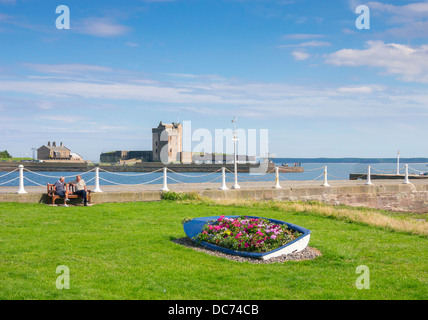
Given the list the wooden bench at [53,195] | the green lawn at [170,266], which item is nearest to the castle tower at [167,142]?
the wooden bench at [53,195]

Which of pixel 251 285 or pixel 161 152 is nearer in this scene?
pixel 251 285

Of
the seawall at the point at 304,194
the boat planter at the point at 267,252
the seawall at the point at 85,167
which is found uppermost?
the boat planter at the point at 267,252

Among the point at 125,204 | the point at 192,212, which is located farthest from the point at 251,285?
the point at 125,204

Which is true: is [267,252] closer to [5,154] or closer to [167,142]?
[167,142]

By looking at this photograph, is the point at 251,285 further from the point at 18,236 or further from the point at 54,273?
the point at 18,236

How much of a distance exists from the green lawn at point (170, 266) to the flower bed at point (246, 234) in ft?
2.09

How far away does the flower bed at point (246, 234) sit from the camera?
964 cm

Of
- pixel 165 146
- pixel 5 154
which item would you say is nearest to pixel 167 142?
pixel 165 146

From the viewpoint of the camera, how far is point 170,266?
8.58 m

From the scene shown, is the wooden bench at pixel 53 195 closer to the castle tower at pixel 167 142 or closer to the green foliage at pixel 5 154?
the castle tower at pixel 167 142

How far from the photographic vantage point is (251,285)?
755 centimetres

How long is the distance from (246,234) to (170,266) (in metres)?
2.17

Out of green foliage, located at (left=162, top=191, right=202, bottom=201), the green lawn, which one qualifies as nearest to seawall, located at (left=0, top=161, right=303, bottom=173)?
green foliage, located at (left=162, top=191, right=202, bottom=201)

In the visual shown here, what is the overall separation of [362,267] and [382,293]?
1448 mm
